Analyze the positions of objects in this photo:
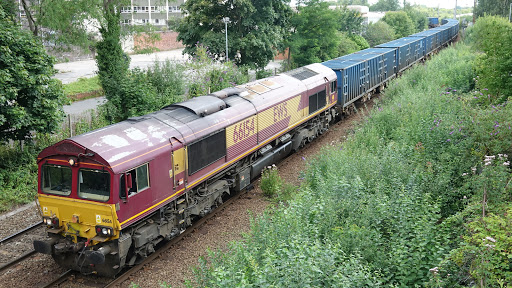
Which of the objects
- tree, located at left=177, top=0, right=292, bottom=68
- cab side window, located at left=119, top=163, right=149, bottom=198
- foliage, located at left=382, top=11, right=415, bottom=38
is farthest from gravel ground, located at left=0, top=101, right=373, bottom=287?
foliage, located at left=382, top=11, right=415, bottom=38

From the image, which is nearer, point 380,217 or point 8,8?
point 380,217

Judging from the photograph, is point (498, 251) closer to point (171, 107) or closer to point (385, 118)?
point (171, 107)

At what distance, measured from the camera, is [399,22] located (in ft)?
226

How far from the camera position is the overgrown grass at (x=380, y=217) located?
23.1 ft

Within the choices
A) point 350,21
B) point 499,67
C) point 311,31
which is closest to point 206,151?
point 499,67

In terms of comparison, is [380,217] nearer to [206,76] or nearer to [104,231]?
[104,231]

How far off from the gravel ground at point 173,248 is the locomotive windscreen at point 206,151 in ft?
6.73

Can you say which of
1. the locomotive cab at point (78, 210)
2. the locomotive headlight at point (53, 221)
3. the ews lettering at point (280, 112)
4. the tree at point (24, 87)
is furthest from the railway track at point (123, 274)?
the tree at point (24, 87)

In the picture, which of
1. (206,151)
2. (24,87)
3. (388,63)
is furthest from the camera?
(388,63)

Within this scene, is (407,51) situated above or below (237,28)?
below

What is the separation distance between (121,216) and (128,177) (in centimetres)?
92

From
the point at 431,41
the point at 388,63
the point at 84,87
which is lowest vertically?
the point at 84,87

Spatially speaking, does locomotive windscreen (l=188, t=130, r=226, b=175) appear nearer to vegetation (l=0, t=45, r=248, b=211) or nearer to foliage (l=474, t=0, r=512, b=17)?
vegetation (l=0, t=45, r=248, b=211)

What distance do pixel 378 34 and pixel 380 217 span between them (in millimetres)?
54357
